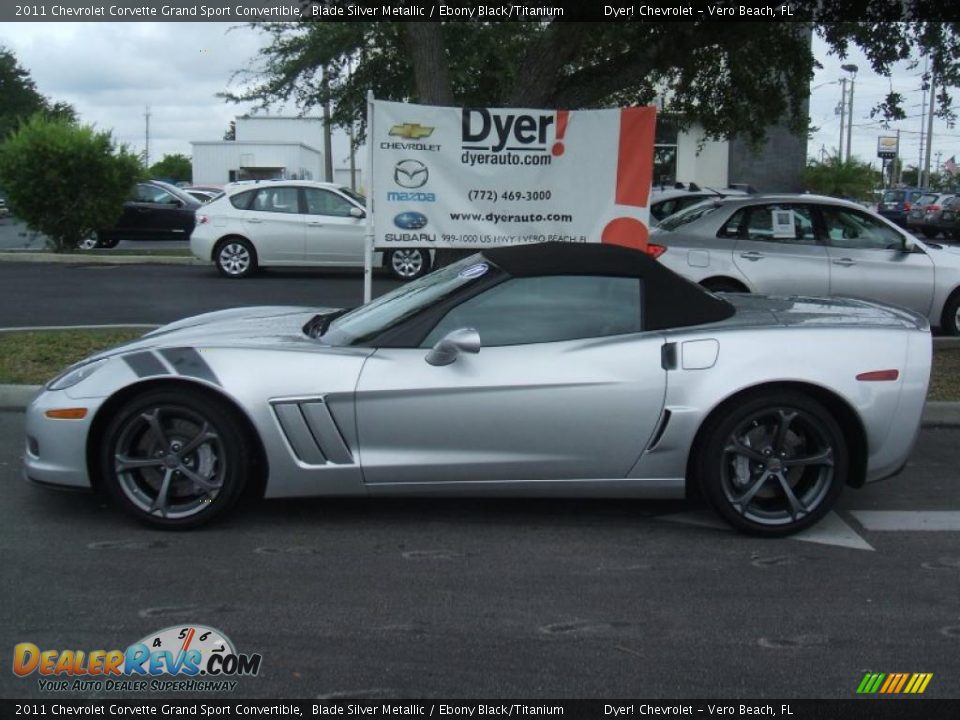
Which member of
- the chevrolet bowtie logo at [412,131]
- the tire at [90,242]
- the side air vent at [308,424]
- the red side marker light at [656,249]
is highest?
the chevrolet bowtie logo at [412,131]

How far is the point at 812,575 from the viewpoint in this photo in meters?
4.56

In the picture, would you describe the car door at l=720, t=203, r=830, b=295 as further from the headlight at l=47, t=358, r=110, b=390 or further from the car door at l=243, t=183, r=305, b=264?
the car door at l=243, t=183, r=305, b=264

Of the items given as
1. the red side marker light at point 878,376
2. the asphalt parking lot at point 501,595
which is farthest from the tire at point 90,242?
the red side marker light at point 878,376

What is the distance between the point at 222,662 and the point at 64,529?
173 centimetres

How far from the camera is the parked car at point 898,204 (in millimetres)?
37375

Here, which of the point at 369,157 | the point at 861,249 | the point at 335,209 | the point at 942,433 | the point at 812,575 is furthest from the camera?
the point at 335,209

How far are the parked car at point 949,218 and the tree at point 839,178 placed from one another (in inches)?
95.0

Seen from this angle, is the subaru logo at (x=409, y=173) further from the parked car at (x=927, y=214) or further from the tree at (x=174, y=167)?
the tree at (x=174, y=167)

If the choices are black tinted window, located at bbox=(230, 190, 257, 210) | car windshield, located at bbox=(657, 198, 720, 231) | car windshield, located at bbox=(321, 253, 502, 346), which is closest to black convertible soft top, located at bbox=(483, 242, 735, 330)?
car windshield, located at bbox=(321, 253, 502, 346)

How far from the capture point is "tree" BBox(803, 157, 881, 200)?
3066 centimetres

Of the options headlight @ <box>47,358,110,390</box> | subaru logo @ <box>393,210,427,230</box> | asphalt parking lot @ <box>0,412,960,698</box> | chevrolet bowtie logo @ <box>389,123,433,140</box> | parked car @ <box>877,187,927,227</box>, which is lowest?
asphalt parking lot @ <box>0,412,960,698</box>

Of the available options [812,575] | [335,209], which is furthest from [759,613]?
[335,209]

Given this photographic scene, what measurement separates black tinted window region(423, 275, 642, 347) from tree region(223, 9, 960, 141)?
208 inches
